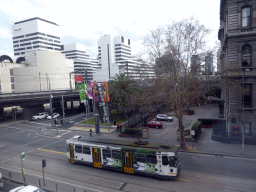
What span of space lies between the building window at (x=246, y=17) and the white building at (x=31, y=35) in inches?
4502

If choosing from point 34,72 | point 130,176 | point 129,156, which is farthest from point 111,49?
point 130,176

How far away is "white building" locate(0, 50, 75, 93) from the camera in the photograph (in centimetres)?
7606

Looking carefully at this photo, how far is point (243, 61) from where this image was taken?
22.8 m

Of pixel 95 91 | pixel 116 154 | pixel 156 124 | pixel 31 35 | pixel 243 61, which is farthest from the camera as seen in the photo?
pixel 31 35

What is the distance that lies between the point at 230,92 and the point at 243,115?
302 centimetres

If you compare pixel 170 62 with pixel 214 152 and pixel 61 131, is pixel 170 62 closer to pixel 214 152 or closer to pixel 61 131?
pixel 214 152

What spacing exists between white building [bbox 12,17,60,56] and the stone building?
114 m

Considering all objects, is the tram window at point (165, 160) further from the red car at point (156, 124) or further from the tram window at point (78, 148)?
the red car at point (156, 124)

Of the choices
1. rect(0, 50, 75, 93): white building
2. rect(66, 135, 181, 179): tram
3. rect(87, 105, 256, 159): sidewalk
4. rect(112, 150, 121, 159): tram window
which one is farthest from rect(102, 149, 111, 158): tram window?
rect(0, 50, 75, 93): white building

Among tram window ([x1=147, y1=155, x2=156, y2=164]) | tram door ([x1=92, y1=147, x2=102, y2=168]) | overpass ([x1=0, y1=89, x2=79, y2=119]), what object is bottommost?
tram door ([x1=92, y1=147, x2=102, y2=168])

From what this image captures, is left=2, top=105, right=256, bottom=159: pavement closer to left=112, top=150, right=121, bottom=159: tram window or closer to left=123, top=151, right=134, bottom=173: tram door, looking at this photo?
left=123, top=151, right=134, bottom=173: tram door

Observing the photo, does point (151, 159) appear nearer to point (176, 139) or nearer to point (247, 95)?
point (176, 139)

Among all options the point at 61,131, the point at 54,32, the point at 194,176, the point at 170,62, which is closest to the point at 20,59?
the point at 54,32

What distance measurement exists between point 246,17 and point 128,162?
20.8m
